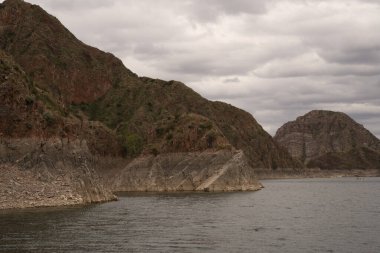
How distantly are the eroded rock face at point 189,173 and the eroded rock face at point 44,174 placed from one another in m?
53.2

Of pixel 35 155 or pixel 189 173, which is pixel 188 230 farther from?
pixel 189 173

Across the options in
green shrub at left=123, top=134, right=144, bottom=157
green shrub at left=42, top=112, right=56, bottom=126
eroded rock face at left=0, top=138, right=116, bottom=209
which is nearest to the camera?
eroded rock face at left=0, top=138, right=116, bottom=209

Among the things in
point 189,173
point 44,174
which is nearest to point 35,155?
point 44,174

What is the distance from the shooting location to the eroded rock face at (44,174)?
72250 mm

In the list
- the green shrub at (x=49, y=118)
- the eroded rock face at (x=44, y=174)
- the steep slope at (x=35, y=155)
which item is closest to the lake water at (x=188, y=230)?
the eroded rock face at (x=44, y=174)

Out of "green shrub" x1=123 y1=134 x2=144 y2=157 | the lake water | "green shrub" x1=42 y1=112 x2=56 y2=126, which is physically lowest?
the lake water

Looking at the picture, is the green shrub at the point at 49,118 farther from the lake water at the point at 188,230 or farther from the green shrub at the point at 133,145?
the green shrub at the point at 133,145

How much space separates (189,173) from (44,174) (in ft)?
221

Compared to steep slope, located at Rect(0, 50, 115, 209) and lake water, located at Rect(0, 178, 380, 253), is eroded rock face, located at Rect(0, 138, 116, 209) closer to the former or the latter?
steep slope, located at Rect(0, 50, 115, 209)

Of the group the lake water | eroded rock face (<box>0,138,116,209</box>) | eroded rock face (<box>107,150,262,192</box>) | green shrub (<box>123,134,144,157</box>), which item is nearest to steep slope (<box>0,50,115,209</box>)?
eroded rock face (<box>0,138,116,209</box>)

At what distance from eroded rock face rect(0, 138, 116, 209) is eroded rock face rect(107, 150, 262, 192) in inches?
2095

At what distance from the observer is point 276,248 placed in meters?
43.8

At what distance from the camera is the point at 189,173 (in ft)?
464

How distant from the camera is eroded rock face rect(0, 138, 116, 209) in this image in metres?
72.2
